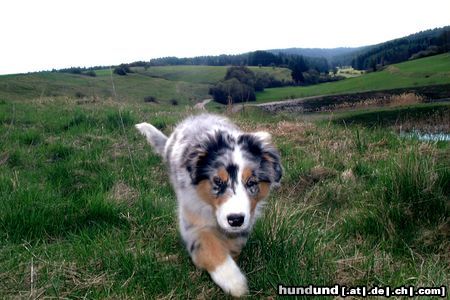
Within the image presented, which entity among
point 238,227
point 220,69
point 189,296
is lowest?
point 189,296

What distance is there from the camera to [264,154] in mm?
4250

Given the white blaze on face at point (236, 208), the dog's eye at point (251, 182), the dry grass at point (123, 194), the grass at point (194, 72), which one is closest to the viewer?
the white blaze on face at point (236, 208)

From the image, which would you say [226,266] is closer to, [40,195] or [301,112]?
[40,195]

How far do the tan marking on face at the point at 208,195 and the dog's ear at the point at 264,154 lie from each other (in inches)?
18.8

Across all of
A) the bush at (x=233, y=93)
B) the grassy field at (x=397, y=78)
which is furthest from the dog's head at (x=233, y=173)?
the grassy field at (x=397, y=78)

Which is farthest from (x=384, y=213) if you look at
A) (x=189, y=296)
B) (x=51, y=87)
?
(x=51, y=87)

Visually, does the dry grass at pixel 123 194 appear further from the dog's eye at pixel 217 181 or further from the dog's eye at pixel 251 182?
the dog's eye at pixel 251 182

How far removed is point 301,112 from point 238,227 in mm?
13060

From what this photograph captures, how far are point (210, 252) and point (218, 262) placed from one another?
0.13 meters

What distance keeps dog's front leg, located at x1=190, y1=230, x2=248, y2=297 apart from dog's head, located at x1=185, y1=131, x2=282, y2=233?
0.60 feet

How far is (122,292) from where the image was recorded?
10.9 feet

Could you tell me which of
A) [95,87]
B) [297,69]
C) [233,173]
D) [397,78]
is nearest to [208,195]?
[233,173]

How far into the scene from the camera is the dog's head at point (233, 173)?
3.56 m

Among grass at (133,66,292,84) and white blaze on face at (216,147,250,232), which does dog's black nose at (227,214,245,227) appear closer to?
white blaze on face at (216,147,250,232)
